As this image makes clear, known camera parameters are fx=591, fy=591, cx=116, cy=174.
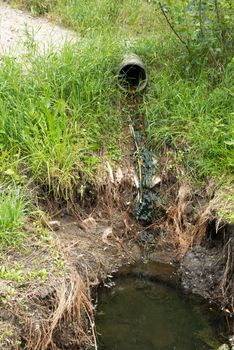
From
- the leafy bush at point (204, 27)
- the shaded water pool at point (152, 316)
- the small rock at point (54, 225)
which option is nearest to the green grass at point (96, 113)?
the leafy bush at point (204, 27)

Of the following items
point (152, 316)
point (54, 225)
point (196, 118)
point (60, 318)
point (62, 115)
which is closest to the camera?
point (60, 318)

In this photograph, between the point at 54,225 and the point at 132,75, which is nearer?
the point at 54,225

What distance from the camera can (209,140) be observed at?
585cm

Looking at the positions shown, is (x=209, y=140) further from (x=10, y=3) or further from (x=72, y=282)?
(x=10, y=3)

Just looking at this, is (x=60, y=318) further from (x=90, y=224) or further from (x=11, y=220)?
(x=90, y=224)

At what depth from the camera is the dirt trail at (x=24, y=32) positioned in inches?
277

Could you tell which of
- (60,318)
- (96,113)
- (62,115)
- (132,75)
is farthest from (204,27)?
(60,318)

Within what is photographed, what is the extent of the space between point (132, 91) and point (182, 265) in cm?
212

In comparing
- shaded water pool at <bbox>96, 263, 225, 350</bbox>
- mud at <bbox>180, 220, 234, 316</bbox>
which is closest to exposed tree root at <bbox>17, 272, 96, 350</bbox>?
shaded water pool at <bbox>96, 263, 225, 350</bbox>

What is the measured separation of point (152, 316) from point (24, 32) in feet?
14.0

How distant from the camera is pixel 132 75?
267 inches

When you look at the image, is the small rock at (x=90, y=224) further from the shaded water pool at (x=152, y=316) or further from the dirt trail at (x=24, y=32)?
the dirt trail at (x=24, y=32)

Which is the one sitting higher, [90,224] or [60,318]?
[90,224]

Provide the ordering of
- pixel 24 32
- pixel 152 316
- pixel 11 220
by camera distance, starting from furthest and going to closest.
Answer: pixel 24 32 < pixel 152 316 < pixel 11 220
